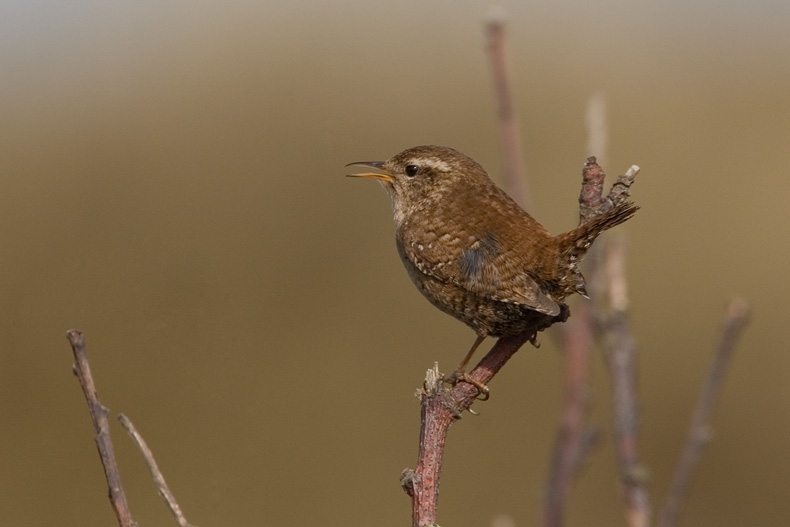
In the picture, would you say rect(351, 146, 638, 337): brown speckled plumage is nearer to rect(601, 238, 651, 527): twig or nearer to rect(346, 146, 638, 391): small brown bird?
rect(346, 146, 638, 391): small brown bird

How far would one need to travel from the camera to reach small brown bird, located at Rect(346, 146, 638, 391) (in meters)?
2.90

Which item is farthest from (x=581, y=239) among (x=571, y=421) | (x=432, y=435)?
(x=432, y=435)

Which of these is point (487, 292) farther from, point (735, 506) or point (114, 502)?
point (735, 506)

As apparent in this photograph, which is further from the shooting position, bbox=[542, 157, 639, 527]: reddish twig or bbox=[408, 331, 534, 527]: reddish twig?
bbox=[542, 157, 639, 527]: reddish twig

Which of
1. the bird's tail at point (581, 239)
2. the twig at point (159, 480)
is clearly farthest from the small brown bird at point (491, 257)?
the twig at point (159, 480)

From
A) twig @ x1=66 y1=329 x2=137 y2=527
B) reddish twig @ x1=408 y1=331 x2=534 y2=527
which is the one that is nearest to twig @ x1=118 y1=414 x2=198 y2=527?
twig @ x1=66 y1=329 x2=137 y2=527

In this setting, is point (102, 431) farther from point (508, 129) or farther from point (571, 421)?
point (508, 129)

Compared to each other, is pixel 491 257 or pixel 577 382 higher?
pixel 491 257

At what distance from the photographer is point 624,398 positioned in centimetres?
264

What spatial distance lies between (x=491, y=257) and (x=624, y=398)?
0.68 m

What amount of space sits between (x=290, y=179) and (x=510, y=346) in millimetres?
7967

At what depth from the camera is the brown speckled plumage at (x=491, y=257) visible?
9.54ft

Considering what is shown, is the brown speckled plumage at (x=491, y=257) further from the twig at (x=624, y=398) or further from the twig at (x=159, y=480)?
the twig at (x=159, y=480)

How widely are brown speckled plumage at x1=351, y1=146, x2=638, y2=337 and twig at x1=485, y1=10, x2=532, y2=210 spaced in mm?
132
